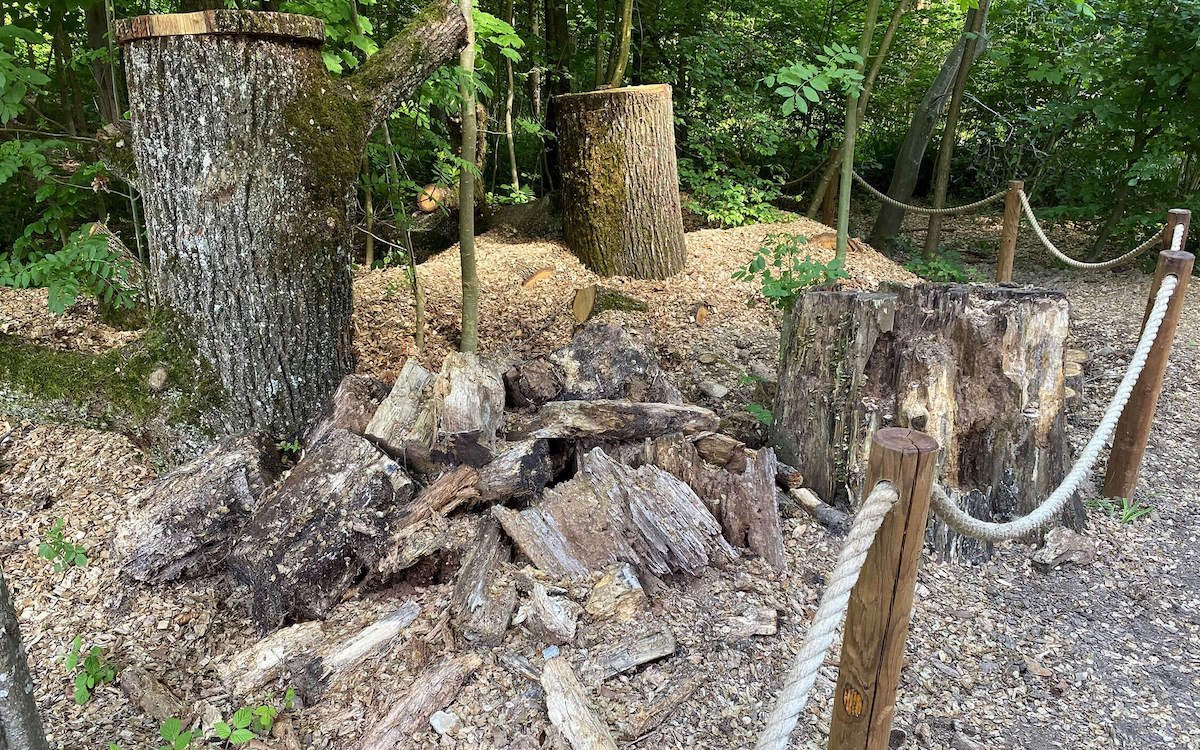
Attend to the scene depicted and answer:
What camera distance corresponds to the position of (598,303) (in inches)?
209

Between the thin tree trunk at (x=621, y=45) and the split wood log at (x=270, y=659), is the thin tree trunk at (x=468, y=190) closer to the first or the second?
the split wood log at (x=270, y=659)

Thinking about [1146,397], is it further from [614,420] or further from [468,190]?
[468,190]

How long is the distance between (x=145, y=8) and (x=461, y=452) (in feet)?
13.7

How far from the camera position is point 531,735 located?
1.99 meters

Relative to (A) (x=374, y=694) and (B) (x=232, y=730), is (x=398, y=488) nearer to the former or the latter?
(A) (x=374, y=694)

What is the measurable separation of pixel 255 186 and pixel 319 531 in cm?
148

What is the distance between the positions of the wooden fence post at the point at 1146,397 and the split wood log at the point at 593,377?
7.18ft

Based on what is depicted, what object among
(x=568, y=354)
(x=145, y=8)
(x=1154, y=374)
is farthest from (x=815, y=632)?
(x=145, y=8)

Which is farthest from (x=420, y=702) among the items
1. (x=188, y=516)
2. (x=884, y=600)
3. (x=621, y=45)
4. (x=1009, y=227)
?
(x=621, y=45)

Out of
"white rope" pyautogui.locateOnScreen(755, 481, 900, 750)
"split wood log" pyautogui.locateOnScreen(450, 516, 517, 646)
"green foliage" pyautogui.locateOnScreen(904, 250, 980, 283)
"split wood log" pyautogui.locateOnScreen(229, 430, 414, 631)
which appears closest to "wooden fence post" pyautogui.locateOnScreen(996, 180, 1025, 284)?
"green foliage" pyautogui.locateOnScreen(904, 250, 980, 283)

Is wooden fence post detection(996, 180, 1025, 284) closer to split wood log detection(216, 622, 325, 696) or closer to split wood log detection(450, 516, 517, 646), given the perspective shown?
split wood log detection(450, 516, 517, 646)

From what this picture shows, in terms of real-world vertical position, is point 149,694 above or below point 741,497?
below

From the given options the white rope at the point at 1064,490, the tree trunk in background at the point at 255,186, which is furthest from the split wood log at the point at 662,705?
the tree trunk in background at the point at 255,186

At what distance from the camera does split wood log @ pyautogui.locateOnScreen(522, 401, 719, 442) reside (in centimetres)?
297
